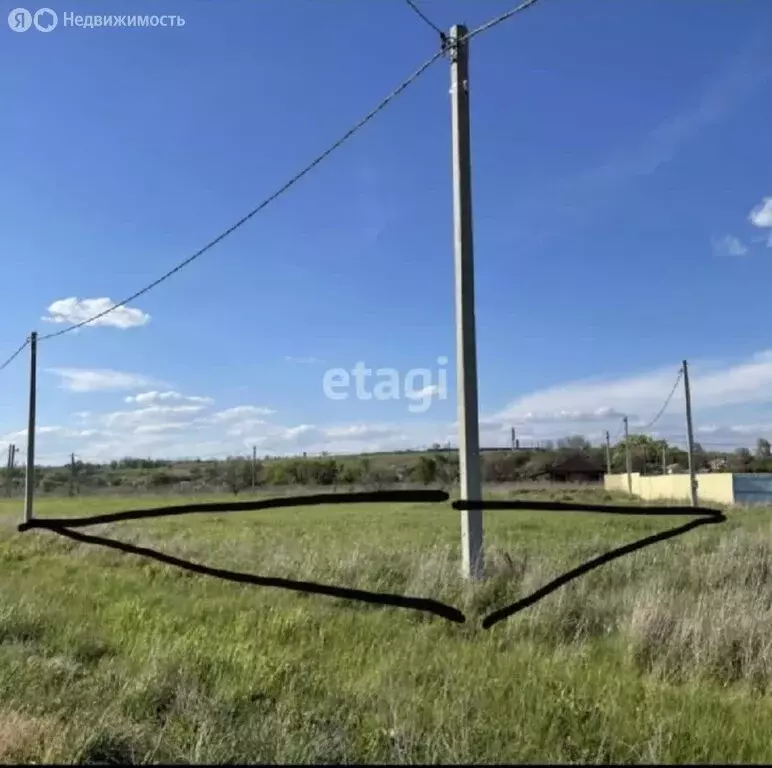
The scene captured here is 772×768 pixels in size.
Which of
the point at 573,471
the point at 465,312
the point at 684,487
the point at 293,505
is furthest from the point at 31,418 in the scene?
the point at 573,471

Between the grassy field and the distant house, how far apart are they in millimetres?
57539

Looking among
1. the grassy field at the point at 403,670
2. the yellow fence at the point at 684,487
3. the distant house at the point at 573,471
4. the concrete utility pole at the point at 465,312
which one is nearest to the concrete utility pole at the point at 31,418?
the grassy field at the point at 403,670

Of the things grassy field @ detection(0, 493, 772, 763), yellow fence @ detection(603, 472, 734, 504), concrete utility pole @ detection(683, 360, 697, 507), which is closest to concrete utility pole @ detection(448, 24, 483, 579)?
grassy field @ detection(0, 493, 772, 763)

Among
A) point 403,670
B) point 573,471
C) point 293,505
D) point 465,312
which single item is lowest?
point 403,670

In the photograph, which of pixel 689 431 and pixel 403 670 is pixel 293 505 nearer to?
pixel 403 670

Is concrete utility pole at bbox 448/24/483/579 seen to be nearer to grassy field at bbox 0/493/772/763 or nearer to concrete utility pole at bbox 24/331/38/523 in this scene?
grassy field at bbox 0/493/772/763

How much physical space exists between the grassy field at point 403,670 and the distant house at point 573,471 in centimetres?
5754

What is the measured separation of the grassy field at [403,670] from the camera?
12.2 feet

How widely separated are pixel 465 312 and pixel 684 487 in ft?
131

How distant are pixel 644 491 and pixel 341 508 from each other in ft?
81.3

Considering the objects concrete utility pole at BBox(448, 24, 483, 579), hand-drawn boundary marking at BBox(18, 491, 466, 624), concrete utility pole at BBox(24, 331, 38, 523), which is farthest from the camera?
concrete utility pole at BBox(24, 331, 38, 523)

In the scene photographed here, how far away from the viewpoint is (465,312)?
26.6 feet

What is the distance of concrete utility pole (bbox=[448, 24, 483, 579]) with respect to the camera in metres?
7.71

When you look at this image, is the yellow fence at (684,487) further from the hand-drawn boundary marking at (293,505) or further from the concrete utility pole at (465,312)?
the hand-drawn boundary marking at (293,505)
